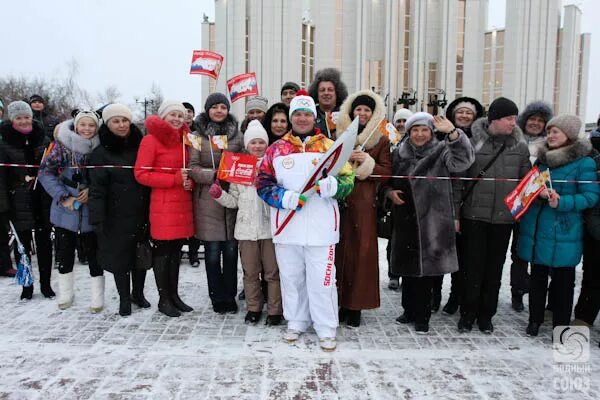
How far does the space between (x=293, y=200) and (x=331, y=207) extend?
384 millimetres

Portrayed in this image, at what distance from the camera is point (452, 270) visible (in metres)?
4.38

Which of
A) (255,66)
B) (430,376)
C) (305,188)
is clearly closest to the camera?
(430,376)

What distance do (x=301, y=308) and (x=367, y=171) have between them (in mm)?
1393

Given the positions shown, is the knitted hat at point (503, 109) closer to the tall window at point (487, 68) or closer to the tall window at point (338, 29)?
the tall window at point (338, 29)

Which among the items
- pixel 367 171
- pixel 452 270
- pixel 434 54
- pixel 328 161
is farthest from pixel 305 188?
pixel 434 54

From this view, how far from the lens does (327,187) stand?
3.83 metres

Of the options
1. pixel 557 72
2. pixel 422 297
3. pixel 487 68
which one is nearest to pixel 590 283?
pixel 422 297

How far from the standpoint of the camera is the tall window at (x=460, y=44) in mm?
28109

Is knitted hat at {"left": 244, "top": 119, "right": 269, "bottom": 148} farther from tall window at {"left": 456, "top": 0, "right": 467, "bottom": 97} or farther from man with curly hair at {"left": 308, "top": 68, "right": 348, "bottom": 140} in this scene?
tall window at {"left": 456, "top": 0, "right": 467, "bottom": 97}

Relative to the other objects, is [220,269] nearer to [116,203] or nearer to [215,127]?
[116,203]

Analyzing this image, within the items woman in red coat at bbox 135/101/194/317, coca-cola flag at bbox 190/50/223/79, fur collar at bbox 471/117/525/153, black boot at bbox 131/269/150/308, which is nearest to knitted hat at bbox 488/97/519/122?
fur collar at bbox 471/117/525/153

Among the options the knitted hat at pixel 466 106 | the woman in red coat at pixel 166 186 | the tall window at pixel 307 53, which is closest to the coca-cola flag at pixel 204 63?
the woman in red coat at pixel 166 186

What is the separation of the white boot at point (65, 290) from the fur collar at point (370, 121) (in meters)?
3.34

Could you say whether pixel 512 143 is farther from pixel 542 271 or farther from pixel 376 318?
pixel 376 318
